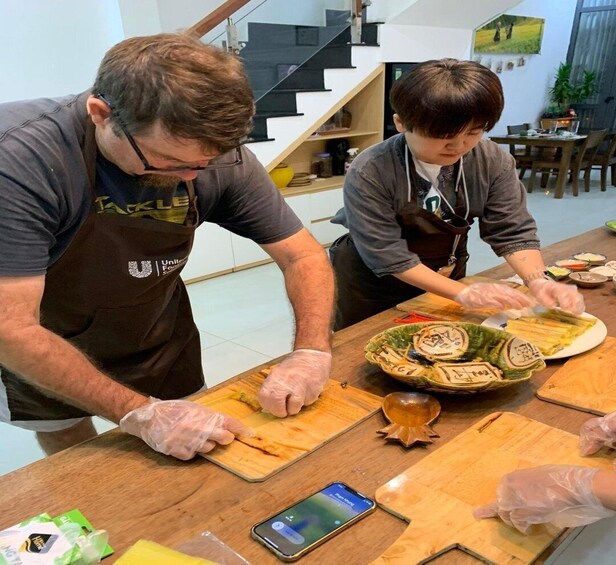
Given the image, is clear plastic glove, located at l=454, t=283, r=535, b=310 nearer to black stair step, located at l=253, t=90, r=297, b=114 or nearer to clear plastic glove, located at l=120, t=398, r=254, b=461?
clear plastic glove, located at l=120, t=398, r=254, b=461

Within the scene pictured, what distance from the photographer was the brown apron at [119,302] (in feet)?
3.39

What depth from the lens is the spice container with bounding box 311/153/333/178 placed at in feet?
15.5

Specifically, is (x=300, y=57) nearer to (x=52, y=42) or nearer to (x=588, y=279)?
(x=52, y=42)

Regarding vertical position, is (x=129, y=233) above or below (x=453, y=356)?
above

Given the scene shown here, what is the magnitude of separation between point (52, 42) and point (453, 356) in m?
3.57

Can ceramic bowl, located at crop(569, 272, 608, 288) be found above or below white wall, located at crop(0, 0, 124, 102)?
below

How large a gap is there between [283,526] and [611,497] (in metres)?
0.41

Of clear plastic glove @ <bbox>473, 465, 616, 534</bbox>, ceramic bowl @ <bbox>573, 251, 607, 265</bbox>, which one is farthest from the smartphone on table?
ceramic bowl @ <bbox>573, 251, 607, 265</bbox>

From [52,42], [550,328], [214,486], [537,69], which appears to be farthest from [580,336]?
[537,69]

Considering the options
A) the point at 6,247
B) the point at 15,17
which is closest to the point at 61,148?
the point at 6,247

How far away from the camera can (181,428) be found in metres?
0.84

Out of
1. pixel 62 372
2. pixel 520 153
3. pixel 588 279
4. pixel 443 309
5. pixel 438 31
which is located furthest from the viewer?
pixel 520 153

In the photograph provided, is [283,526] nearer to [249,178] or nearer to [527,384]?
[527,384]

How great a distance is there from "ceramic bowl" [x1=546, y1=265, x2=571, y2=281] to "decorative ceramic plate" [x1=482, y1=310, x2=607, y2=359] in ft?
0.92
